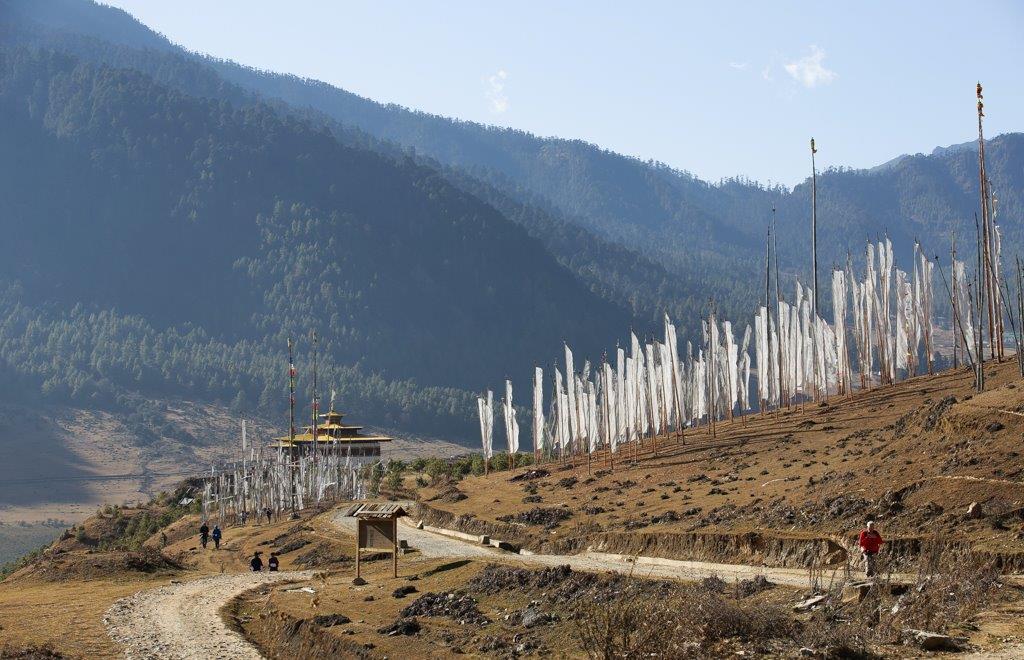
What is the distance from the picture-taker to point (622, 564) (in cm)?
3503

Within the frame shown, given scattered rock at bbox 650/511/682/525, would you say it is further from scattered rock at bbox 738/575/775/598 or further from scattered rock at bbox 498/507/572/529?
scattered rock at bbox 738/575/775/598

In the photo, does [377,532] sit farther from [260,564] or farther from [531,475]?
[531,475]

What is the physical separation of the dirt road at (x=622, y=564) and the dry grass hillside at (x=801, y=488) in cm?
93

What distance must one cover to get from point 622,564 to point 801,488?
9.58 meters

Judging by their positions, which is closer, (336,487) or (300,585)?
(300,585)

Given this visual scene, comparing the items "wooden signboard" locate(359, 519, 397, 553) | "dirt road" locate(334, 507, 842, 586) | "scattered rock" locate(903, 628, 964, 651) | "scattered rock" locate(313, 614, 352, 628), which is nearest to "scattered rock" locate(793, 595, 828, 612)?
"dirt road" locate(334, 507, 842, 586)

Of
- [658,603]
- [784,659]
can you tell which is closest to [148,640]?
[658,603]

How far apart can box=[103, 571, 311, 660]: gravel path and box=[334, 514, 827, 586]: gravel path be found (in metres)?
5.36

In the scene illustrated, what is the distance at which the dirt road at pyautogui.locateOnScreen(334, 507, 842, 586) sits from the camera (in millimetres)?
29906

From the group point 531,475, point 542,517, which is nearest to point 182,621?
point 542,517

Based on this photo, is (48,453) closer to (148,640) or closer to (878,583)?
(148,640)

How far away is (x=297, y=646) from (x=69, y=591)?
48.4ft

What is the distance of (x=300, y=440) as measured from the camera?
107688 millimetres

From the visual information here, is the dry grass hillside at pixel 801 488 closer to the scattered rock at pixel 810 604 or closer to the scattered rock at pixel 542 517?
the scattered rock at pixel 542 517
